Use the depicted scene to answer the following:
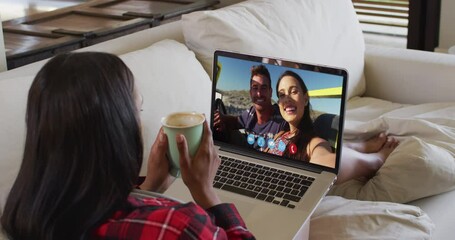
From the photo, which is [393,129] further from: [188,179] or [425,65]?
[188,179]

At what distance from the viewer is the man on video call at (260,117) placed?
1.53 meters

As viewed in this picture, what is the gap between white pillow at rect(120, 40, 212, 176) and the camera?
1.68 m

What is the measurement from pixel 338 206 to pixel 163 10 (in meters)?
1.69

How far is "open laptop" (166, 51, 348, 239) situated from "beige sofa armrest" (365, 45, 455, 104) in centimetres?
112

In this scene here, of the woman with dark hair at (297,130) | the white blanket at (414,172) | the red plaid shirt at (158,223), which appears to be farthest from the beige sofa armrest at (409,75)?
the red plaid shirt at (158,223)

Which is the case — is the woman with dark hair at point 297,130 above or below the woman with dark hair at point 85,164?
below

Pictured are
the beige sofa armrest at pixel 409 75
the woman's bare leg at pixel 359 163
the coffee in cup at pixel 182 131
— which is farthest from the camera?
the beige sofa armrest at pixel 409 75

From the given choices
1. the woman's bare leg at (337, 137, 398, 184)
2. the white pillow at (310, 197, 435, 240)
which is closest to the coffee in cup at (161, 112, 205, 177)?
the white pillow at (310, 197, 435, 240)

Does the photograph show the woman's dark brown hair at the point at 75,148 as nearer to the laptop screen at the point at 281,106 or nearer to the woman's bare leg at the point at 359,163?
the laptop screen at the point at 281,106

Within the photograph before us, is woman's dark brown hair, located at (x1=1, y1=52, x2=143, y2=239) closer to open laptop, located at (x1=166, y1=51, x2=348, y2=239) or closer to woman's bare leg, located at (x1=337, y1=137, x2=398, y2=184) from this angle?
open laptop, located at (x1=166, y1=51, x2=348, y2=239)

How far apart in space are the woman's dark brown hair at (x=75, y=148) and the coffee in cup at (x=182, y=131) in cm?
20

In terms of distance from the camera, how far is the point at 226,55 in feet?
5.21

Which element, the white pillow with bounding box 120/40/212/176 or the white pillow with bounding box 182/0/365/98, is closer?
the white pillow with bounding box 120/40/212/176

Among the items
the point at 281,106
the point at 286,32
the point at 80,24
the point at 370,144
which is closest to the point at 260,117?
the point at 281,106
